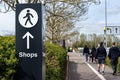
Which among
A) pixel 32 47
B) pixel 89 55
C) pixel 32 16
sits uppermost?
pixel 32 16

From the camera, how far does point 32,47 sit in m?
6.00

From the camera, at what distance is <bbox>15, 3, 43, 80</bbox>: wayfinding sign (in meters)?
5.97

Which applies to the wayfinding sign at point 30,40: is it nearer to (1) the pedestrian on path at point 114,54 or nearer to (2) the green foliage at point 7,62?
(2) the green foliage at point 7,62

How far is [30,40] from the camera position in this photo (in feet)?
19.7

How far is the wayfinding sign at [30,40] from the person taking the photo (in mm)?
5973

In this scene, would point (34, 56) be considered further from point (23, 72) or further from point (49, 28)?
point (49, 28)

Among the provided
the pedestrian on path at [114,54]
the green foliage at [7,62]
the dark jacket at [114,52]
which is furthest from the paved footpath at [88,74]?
the green foliage at [7,62]

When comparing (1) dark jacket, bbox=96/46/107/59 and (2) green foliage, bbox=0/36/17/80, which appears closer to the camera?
(2) green foliage, bbox=0/36/17/80

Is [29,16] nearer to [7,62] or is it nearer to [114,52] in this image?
[7,62]

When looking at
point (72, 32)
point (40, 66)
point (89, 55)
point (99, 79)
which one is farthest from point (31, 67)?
point (72, 32)

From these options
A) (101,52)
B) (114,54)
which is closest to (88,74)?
(101,52)

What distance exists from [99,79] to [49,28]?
80.7ft

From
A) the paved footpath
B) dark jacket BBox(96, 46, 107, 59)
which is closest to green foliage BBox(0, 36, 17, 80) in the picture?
the paved footpath

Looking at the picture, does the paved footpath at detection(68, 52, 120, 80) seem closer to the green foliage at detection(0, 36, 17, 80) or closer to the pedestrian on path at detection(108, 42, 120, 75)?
the pedestrian on path at detection(108, 42, 120, 75)
